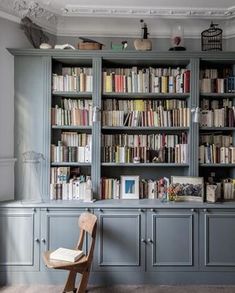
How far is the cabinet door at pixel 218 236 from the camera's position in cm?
298

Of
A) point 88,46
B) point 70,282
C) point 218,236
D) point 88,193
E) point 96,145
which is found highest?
point 88,46

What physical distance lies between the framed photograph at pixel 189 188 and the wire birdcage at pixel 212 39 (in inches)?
61.2

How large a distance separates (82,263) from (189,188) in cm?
141

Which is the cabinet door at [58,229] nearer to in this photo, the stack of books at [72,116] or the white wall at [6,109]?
the white wall at [6,109]

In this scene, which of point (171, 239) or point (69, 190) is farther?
point (69, 190)

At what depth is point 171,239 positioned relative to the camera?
299 cm

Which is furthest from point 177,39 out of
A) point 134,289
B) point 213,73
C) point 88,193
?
point 134,289

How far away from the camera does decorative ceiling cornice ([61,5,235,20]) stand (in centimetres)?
338

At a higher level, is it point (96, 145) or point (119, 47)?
point (119, 47)

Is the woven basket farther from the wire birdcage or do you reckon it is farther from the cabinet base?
the cabinet base

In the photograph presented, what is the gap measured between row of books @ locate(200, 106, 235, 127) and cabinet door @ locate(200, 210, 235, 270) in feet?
3.24

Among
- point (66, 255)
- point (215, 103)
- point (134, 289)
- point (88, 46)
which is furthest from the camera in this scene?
point (215, 103)

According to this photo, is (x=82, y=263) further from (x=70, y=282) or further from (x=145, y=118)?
(x=145, y=118)

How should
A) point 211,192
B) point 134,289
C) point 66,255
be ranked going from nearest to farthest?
1. point 66,255
2. point 134,289
3. point 211,192
